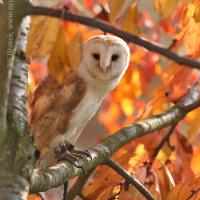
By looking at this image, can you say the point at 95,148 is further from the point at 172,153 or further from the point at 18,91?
the point at 172,153

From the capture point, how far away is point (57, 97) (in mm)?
2445

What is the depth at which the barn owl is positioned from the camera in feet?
8.02

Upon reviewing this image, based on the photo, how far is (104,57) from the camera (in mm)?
2506

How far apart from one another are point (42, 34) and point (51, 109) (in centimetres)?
85

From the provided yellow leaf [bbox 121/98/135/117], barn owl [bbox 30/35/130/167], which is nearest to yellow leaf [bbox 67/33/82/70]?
barn owl [bbox 30/35/130/167]

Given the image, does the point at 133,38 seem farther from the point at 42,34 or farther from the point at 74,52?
the point at 42,34

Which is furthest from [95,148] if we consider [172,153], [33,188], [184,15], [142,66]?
[142,66]

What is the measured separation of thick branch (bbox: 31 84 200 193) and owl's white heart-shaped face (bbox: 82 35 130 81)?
26cm

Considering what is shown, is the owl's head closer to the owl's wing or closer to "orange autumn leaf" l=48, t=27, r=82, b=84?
the owl's wing

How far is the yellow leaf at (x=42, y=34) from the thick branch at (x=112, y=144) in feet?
0.94

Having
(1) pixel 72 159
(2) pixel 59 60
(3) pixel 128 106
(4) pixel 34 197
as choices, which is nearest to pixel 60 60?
(2) pixel 59 60

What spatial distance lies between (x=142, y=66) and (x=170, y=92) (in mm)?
766

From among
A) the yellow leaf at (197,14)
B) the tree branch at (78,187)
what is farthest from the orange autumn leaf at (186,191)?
the yellow leaf at (197,14)

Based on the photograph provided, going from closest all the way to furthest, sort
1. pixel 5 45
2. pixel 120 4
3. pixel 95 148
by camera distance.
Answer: pixel 5 45, pixel 120 4, pixel 95 148
